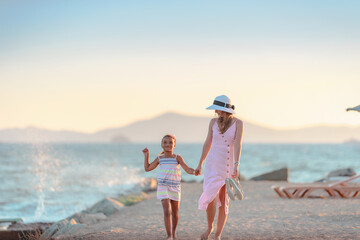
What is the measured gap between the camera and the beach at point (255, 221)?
27.1ft

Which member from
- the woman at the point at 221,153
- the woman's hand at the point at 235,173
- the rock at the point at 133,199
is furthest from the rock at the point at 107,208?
the woman's hand at the point at 235,173

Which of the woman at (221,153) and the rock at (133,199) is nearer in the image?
the woman at (221,153)

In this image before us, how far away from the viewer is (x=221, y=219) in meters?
7.07

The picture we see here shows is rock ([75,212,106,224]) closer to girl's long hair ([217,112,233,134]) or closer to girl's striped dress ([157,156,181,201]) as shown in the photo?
girl's striped dress ([157,156,181,201])

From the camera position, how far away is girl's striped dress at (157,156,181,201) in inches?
280

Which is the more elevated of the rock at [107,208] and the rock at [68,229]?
the rock at [107,208]

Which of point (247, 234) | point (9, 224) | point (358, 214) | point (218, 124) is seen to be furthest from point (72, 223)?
point (358, 214)

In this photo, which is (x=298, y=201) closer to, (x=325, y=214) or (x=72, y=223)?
(x=325, y=214)

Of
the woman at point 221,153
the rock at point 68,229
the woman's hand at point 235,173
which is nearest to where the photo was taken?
the woman's hand at point 235,173

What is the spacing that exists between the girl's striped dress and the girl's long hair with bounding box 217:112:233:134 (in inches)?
30.9

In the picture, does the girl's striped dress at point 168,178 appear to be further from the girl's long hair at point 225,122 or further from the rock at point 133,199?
the rock at point 133,199

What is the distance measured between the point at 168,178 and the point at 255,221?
10.8 feet

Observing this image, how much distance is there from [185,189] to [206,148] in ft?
34.9

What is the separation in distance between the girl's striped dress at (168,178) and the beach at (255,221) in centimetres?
127
